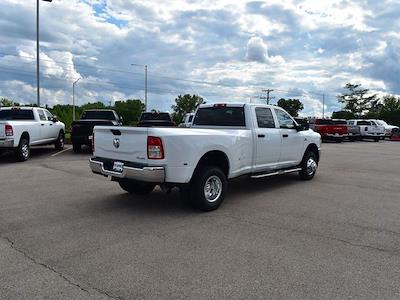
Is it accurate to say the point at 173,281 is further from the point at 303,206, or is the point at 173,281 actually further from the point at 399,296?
the point at 303,206

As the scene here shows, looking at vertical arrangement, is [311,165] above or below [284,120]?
below

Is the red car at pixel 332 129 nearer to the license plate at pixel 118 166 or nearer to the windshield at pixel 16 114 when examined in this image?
the windshield at pixel 16 114

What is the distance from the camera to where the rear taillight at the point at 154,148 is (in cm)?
648

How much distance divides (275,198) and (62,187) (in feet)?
14.9

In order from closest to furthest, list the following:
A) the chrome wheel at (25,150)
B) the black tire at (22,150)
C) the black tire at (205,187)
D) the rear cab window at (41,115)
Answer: the black tire at (205,187) → the black tire at (22,150) → the chrome wheel at (25,150) → the rear cab window at (41,115)

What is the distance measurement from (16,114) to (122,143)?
10.4 metres

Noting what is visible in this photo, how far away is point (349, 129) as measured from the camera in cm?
3488

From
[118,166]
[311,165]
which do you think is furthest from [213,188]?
[311,165]

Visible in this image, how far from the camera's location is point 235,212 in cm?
707

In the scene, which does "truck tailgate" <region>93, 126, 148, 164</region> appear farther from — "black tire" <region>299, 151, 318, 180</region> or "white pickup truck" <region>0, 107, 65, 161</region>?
"white pickup truck" <region>0, 107, 65, 161</region>

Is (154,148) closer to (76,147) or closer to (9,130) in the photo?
(9,130)

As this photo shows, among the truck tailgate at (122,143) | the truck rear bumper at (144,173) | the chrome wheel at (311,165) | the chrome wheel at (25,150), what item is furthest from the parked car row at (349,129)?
the truck rear bumper at (144,173)

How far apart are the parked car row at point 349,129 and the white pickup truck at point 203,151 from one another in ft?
70.6

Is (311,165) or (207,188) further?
(311,165)
